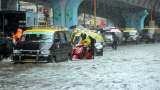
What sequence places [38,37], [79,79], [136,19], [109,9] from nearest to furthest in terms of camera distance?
[79,79] → [38,37] → [109,9] → [136,19]

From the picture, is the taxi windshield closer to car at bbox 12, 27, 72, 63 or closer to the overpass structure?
car at bbox 12, 27, 72, 63

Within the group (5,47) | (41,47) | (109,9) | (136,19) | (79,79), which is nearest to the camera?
(79,79)

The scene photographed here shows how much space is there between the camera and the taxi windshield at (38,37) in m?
26.0

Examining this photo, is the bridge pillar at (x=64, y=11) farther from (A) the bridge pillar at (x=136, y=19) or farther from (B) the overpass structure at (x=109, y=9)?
(A) the bridge pillar at (x=136, y=19)

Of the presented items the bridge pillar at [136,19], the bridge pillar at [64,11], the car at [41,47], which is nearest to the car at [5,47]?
the car at [41,47]

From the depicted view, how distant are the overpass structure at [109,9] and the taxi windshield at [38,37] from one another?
2025cm

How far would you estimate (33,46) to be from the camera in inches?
994

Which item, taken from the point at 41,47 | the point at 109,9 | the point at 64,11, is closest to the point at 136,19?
the point at 109,9

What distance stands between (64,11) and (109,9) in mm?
23318

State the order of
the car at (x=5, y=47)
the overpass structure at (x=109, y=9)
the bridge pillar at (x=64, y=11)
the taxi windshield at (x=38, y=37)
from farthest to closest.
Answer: the overpass structure at (x=109, y=9) → the bridge pillar at (x=64, y=11) → the car at (x=5, y=47) → the taxi windshield at (x=38, y=37)

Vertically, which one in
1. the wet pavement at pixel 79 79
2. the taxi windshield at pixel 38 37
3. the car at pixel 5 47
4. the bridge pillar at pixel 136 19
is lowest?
the wet pavement at pixel 79 79

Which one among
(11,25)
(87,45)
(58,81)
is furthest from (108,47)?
(58,81)

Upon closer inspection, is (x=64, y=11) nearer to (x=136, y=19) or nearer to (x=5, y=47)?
(x=5, y=47)

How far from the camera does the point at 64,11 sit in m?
49.0
